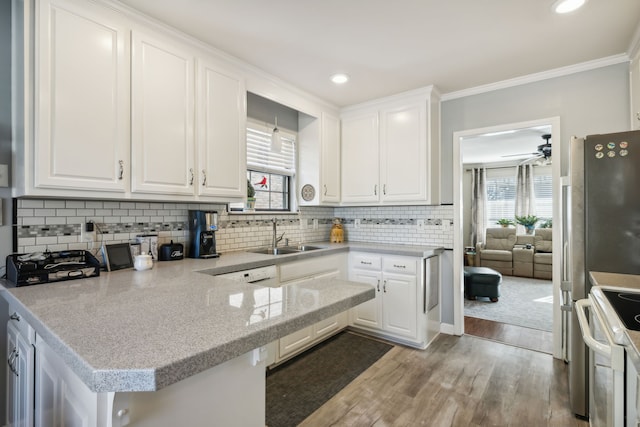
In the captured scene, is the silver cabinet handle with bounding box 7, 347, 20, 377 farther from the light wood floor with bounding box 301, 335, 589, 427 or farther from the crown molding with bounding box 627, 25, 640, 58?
the crown molding with bounding box 627, 25, 640, 58

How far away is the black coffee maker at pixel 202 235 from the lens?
245 cm

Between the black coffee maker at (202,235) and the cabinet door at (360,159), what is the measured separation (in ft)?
5.72

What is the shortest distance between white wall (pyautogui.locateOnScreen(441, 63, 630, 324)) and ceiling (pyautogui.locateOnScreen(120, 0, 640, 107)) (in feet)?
0.56

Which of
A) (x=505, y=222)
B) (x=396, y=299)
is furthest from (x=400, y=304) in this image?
(x=505, y=222)

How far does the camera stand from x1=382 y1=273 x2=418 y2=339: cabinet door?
301cm

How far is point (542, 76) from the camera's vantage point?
9.47ft

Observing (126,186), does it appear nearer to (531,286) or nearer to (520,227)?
(531,286)

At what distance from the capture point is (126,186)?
1.93 meters

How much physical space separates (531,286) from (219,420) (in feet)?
20.1

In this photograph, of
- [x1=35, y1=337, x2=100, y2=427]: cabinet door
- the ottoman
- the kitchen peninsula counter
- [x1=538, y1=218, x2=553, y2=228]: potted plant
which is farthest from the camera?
[x1=538, y1=218, x2=553, y2=228]: potted plant

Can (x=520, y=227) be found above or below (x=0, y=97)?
below

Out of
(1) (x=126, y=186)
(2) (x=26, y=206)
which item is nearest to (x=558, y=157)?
(1) (x=126, y=186)

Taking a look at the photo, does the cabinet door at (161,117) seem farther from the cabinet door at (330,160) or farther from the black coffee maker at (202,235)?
the cabinet door at (330,160)

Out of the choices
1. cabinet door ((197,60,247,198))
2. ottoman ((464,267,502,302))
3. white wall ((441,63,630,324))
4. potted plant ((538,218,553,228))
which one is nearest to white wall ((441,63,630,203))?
white wall ((441,63,630,324))
